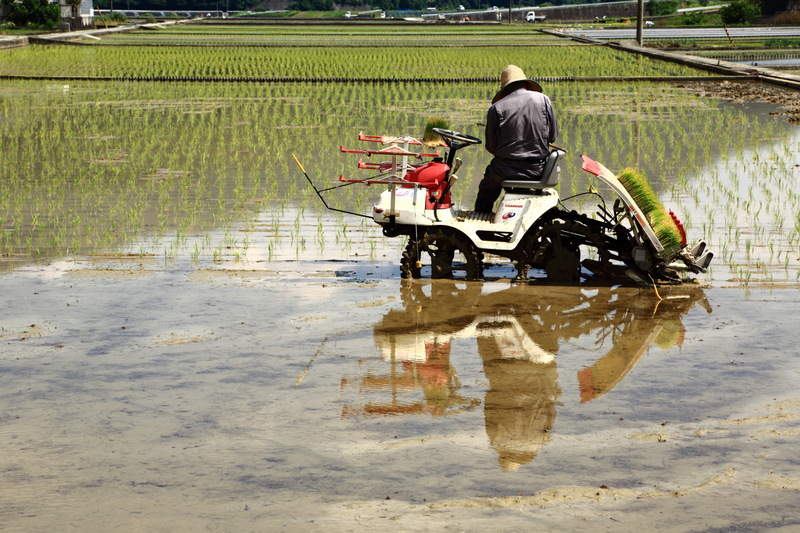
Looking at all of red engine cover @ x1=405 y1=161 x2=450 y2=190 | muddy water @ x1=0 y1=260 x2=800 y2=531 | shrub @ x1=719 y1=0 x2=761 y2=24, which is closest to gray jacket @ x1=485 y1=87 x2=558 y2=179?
red engine cover @ x1=405 y1=161 x2=450 y2=190

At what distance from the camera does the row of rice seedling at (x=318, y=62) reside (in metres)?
29.6

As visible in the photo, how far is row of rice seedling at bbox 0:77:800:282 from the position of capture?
9.40m

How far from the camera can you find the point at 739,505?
4.23 m

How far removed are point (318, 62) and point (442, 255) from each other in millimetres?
26788

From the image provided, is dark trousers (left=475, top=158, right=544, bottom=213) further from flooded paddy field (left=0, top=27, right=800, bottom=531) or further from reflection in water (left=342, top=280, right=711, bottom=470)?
reflection in water (left=342, top=280, right=711, bottom=470)

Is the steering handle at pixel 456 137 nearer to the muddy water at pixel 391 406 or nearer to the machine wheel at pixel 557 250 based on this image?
the machine wheel at pixel 557 250

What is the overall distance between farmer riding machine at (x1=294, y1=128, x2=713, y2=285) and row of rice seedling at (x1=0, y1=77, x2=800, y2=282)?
77cm


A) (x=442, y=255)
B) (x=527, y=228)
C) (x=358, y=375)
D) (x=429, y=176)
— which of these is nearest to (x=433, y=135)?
(x=429, y=176)

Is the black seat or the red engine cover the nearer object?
the black seat

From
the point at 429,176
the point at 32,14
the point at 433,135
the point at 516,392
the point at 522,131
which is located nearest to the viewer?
the point at 516,392

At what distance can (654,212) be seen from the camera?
25.5 feet

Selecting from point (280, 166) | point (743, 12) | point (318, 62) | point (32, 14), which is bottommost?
point (280, 166)

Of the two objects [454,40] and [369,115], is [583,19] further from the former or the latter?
[369,115]

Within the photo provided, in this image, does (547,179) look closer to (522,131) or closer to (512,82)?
(522,131)
